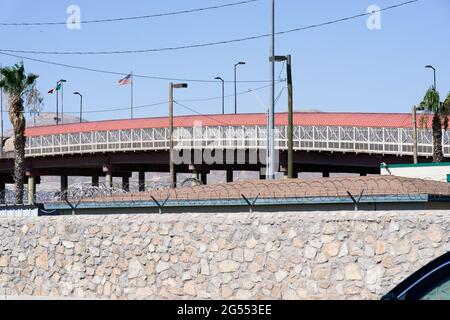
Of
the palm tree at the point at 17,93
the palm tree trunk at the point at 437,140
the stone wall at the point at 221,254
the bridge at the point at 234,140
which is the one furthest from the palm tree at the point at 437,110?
the stone wall at the point at 221,254

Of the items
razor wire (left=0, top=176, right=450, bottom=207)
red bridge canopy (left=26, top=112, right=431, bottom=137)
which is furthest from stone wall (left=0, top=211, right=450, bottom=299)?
red bridge canopy (left=26, top=112, right=431, bottom=137)

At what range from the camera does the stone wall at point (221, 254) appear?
1816cm

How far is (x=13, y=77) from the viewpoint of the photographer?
61344 mm

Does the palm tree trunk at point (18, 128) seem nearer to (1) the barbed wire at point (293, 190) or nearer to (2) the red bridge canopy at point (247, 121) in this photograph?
(2) the red bridge canopy at point (247, 121)

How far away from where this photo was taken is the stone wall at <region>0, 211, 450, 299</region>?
59.6 ft

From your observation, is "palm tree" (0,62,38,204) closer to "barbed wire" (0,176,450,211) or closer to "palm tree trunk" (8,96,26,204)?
"palm tree trunk" (8,96,26,204)

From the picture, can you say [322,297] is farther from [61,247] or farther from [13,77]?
[13,77]

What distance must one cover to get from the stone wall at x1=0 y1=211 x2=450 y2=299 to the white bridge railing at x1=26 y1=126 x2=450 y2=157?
41.8m

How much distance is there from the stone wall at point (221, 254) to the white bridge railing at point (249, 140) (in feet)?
137

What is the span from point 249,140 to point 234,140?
48.0 inches

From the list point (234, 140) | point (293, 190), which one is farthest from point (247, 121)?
point (293, 190)

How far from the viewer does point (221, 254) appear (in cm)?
2041

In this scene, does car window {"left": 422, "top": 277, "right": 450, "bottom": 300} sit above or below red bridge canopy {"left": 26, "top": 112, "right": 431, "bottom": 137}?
below
